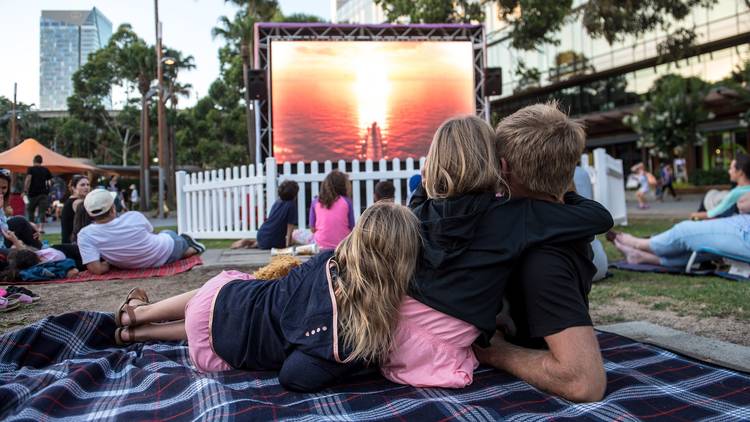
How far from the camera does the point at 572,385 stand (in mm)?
1829

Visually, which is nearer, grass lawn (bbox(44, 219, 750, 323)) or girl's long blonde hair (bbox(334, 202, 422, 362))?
girl's long blonde hair (bbox(334, 202, 422, 362))

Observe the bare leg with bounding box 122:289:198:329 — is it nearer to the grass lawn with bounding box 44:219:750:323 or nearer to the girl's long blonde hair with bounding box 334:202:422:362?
the girl's long blonde hair with bounding box 334:202:422:362

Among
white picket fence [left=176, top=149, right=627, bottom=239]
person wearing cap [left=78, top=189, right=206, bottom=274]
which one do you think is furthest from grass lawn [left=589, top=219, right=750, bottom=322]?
person wearing cap [left=78, top=189, right=206, bottom=274]

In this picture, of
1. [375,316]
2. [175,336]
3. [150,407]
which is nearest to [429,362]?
[375,316]

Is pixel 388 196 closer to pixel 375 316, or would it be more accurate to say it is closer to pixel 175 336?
pixel 175 336

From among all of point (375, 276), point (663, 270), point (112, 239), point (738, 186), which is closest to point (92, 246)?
point (112, 239)

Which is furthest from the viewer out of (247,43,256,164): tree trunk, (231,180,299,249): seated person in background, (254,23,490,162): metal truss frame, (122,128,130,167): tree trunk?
(122,128,130,167): tree trunk

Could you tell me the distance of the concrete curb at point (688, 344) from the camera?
7.88ft

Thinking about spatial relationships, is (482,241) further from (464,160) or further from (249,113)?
(249,113)

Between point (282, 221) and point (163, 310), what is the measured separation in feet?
16.5

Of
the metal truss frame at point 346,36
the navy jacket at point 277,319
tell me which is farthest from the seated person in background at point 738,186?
the metal truss frame at point 346,36

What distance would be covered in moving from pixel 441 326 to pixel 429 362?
0.18m

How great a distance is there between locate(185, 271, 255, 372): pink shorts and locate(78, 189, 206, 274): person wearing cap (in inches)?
148

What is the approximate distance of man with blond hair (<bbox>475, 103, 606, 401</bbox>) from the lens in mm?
1810
